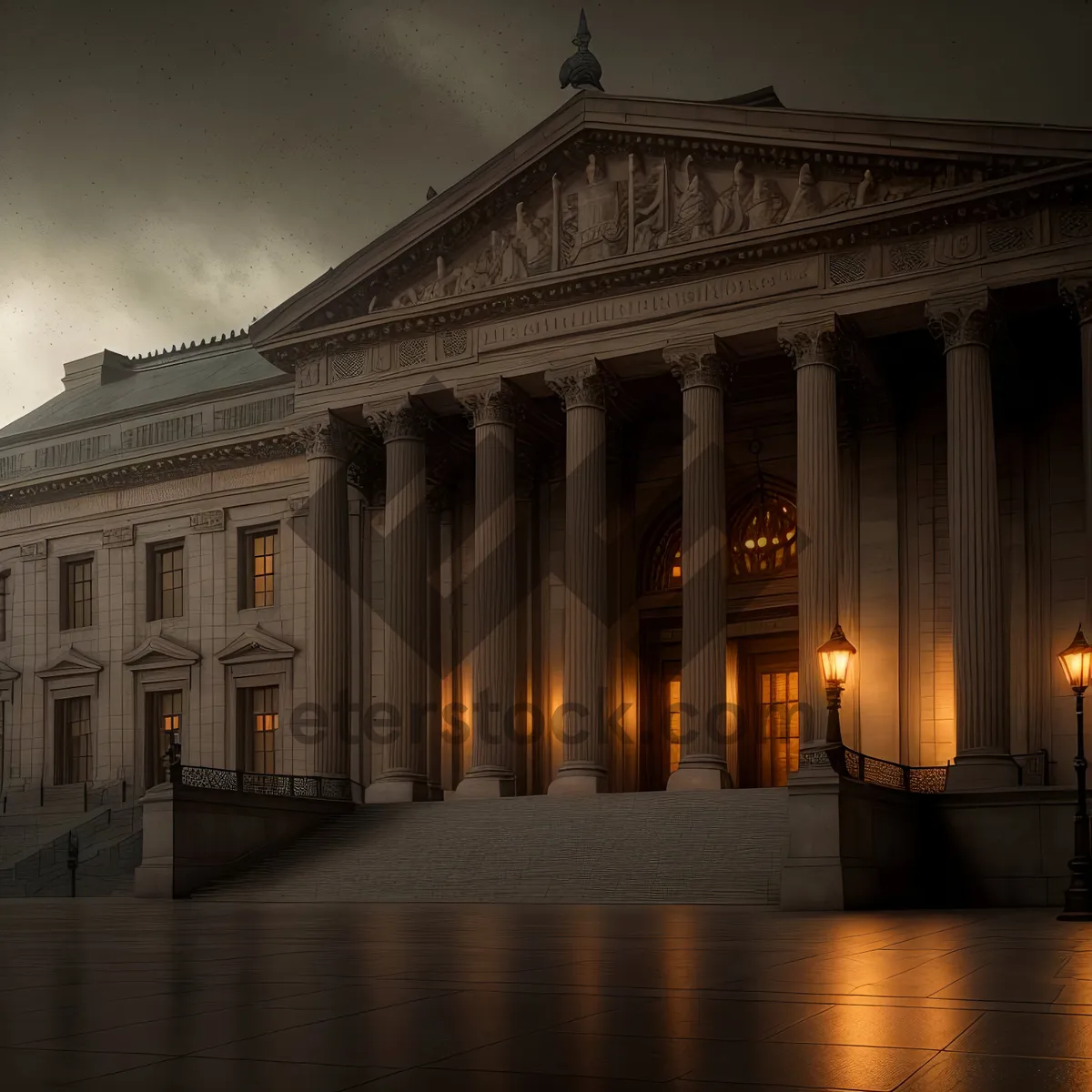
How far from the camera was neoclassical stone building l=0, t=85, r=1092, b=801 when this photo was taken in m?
31.6

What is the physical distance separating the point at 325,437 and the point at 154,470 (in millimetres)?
11093

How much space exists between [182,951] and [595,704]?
21467mm

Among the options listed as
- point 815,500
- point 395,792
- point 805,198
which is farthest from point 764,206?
point 395,792

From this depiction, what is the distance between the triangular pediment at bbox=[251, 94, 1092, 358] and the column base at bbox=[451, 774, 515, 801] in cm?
1148

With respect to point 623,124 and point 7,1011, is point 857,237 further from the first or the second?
point 7,1011

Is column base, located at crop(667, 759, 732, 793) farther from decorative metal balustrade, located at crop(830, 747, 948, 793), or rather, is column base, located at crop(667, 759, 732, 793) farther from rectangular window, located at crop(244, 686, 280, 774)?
rectangular window, located at crop(244, 686, 280, 774)

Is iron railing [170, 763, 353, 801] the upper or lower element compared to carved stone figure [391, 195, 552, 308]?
lower

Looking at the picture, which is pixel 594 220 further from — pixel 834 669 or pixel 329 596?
pixel 834 669

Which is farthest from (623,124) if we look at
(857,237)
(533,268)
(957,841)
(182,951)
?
(182,951)

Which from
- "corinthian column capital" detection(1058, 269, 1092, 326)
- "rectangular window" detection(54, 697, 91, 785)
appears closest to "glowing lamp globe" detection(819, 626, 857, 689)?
"corinthian column capital" detection(1058, 269, 1092, 326)

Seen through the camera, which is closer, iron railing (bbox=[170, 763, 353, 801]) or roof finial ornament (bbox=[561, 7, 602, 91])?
iron railing (bbox=[170, 763, 353, 801])

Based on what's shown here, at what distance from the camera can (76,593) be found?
4994 cm

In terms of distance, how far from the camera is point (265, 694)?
45.1 metres

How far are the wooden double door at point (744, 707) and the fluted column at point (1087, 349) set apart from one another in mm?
10132
